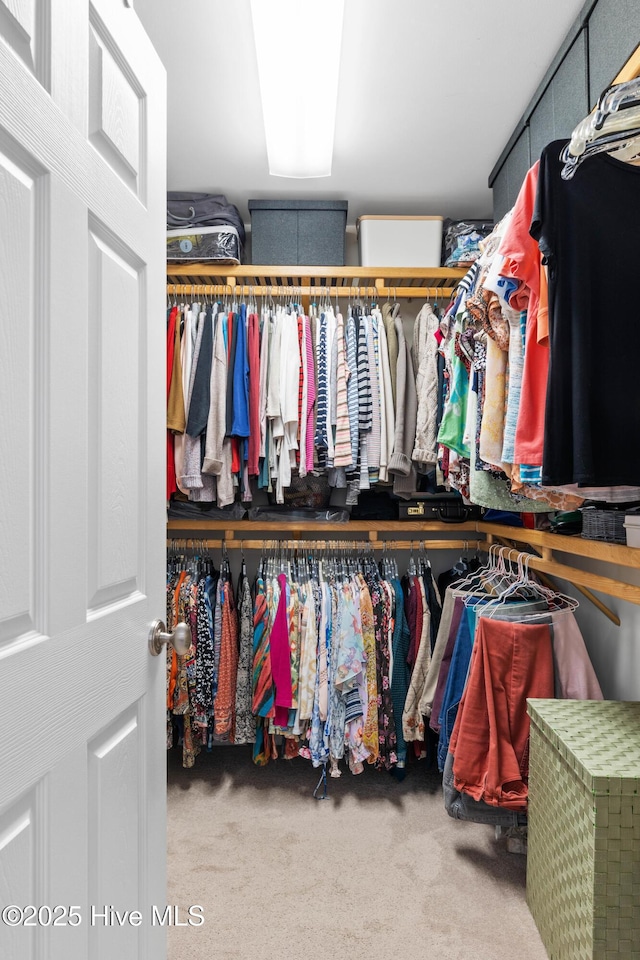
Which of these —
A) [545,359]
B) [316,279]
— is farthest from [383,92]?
[545,359]

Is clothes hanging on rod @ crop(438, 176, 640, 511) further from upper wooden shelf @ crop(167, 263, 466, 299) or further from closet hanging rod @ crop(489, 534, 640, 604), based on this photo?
upper wooden shelf @ crop(167, 263, 466, 299)

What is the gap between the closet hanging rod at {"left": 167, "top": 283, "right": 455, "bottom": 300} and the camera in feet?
8.97

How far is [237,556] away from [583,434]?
219 cm

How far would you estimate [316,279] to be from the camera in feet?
9.16

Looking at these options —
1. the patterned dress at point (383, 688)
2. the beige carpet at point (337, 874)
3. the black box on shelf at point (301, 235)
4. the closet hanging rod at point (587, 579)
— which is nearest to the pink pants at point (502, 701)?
the closet hanging rod at point (587, 579)

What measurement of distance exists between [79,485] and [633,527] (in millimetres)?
1310

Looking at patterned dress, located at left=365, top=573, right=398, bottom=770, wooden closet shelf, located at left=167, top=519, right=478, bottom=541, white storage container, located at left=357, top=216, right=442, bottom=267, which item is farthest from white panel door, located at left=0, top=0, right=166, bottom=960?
white storage container, located at left=357, top=216, right=442, bottom=267

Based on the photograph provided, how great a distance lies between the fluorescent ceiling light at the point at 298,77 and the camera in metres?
1.65

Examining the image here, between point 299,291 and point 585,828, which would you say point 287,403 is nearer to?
point 299,291

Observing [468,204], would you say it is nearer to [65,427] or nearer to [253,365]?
[253,365]

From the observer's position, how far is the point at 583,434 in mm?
1188

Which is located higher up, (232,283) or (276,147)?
(276,147)

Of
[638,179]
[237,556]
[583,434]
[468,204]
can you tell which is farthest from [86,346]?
[468,204]

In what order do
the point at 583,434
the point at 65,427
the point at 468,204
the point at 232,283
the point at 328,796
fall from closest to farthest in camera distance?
the point at 65,427
the point at 583,434
the point at 328,796
the point at 232,283
the point at 468,204
